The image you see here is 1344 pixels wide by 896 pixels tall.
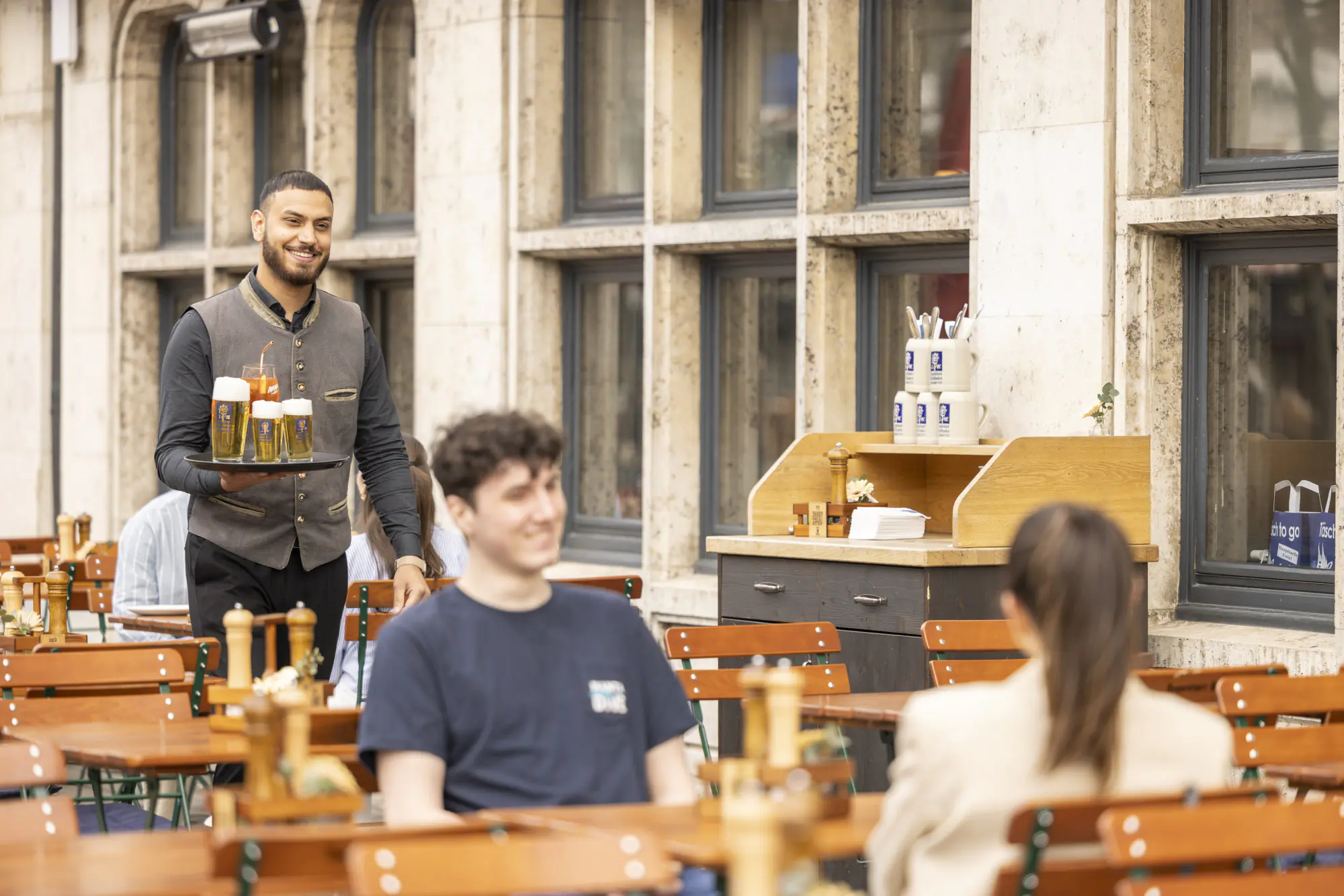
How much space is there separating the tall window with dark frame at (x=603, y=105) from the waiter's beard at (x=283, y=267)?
151 inches

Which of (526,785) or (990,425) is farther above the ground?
(990,425)

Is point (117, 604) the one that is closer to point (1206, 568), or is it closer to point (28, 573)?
point (28, 573)

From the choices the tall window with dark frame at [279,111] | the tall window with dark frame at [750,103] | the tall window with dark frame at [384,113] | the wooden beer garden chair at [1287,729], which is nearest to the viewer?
the wooden beer garden chair at [1287,729]

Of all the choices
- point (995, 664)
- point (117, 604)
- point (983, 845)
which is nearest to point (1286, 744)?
point (995, 664)

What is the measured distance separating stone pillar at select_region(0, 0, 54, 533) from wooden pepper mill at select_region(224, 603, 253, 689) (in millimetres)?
7982

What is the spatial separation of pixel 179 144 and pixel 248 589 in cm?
678

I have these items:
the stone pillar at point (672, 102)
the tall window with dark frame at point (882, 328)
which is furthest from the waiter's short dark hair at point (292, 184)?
the stone pillar at point (672, 102)

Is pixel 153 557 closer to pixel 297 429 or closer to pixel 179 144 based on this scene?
pixel 297 429

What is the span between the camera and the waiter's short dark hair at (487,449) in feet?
10.2

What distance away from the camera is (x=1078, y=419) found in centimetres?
650

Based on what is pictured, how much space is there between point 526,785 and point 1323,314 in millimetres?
4088

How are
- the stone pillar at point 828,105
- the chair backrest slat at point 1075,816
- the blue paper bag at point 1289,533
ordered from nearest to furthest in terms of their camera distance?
the chair backrest slat at point 1075,816 → the blue paper bag at point 1289,533 → the stone pillar at point 828,105

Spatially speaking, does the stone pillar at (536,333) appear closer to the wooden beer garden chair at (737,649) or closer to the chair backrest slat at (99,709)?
the wooden beer garden chair at (737,649)

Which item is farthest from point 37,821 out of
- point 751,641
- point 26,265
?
point 26,265
